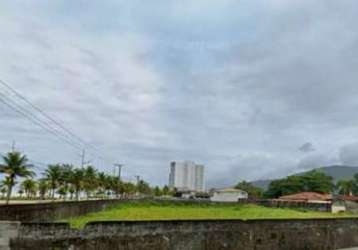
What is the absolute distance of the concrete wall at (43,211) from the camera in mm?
11832

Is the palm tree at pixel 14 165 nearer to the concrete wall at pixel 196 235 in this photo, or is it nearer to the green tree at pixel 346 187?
the concrete wall at pixel 196 235

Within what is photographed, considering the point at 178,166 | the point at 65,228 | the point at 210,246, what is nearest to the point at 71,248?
the point at 65,228

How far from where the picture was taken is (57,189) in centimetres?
5969

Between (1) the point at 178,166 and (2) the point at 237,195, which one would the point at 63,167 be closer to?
(2) the point at 237,195

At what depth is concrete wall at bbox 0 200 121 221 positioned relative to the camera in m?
11.8

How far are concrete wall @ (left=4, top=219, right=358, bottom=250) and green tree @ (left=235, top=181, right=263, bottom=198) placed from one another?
77.1m

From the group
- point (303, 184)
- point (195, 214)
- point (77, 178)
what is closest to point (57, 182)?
point (77, 178)

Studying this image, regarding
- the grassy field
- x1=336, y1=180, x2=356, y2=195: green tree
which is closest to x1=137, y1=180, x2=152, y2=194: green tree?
x1=336, y1=180, x2=356, y2=195: green tree

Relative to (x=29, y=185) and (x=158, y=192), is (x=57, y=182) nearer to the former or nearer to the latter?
(x=29, y=185)

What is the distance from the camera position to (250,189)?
96.9 meters

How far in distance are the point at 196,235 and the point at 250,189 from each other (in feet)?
296

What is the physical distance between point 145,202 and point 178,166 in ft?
443

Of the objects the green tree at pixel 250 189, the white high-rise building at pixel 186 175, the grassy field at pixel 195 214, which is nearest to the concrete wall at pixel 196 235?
the grassy field at pixel 195 214

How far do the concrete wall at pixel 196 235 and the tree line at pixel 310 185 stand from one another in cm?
6828
